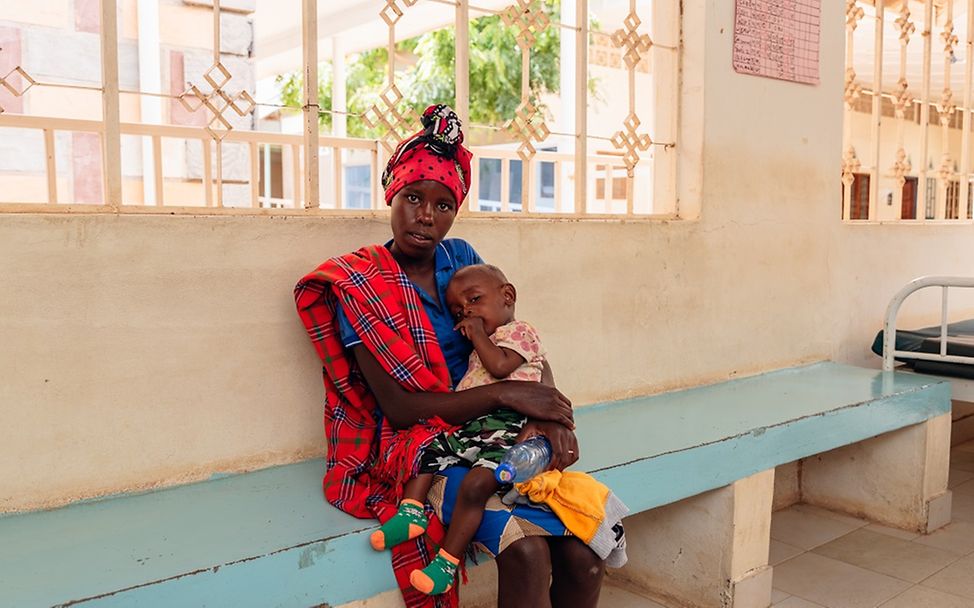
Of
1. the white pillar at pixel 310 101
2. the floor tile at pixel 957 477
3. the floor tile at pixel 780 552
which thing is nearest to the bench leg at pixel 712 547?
the floor tile at pixel 780 552

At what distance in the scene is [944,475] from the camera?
3889mm

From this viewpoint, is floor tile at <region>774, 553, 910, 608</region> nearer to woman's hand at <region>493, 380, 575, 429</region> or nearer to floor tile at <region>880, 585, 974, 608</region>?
floor tile at <region>880, 585, 974, 608</region>

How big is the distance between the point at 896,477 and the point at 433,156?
8.81ft

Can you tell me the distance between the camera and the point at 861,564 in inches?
135

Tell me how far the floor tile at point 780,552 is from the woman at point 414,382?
1.61m

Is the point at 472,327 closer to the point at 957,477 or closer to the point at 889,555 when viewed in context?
the point at 889,555

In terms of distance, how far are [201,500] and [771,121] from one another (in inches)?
113

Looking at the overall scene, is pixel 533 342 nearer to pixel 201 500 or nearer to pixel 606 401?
pixel 201 500

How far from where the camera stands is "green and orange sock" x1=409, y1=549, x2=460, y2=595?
1.92 m

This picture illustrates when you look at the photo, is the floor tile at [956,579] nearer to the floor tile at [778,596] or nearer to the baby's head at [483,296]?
the floor tile at [778,596]

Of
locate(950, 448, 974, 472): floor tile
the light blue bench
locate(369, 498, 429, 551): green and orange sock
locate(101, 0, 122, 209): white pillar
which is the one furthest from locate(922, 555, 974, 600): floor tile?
locate(101, 0, 122, 209): white pillar

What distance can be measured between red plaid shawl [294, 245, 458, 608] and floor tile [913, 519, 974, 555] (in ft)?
8.10

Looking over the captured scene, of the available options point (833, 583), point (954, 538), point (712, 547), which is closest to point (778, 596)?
point (833, 583)

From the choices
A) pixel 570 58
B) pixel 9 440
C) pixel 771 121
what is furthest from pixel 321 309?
pixel 570 58
